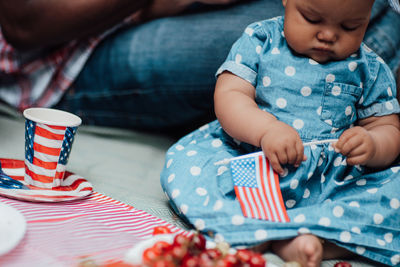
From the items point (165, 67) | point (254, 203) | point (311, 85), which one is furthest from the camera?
point (165, 67)

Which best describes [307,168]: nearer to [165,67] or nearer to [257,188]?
[257,188]

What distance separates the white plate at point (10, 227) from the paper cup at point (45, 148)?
0.54 ft

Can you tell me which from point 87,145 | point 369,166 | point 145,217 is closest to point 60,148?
point 145,217

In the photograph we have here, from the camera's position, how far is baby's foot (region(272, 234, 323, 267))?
2.20ft

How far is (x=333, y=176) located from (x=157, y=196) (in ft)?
1.23

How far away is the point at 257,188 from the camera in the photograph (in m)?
0.77

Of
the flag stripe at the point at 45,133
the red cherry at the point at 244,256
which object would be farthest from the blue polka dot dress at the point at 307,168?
the flag stripe at the point at 45,133

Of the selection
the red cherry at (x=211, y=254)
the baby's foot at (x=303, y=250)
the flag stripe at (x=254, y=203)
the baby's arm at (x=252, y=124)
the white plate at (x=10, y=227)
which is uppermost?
the baby's arm at (x=252, y=124)

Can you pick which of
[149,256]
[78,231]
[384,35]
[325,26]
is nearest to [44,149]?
[78,231]

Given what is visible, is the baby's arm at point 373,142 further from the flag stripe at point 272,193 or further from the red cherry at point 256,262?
the red cherry at point 256,262

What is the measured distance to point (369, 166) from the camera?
87 centimetres

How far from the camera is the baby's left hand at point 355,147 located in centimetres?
78

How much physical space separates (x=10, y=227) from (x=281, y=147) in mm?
441

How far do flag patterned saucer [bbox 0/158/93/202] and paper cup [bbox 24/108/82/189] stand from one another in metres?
0.02
